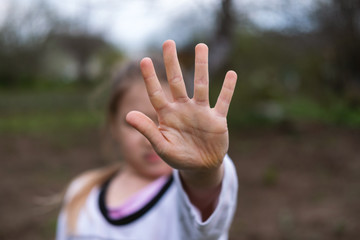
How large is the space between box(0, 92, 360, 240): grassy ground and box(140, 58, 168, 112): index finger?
1.73m

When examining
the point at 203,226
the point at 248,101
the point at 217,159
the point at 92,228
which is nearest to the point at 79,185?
the point at 92,228

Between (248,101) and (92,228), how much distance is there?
4.92 m

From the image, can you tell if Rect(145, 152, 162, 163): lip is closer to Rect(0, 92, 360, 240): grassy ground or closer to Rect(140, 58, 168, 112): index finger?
Rect(140, 58, 168, 112): index finger

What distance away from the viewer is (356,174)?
3404 millimetres

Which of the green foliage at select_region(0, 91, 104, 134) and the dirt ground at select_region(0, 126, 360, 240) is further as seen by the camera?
the green foliage at select_region(0, 91, 104, 134)

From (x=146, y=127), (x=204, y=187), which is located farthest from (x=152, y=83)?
(x=204, y=187)

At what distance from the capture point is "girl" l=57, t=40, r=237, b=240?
79cm

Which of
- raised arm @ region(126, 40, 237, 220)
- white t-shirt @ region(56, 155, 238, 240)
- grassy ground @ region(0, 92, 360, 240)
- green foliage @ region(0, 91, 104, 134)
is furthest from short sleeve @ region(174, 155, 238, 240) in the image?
green foliage @ region(0, 91, 104, 134)

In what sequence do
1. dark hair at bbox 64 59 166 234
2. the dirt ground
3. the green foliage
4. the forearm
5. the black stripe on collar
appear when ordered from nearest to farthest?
the forearm, the black stripe on collar, dark hair at bbox 64 59 166 234, the dirt ground, the green foliage

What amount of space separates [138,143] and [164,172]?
0.16m

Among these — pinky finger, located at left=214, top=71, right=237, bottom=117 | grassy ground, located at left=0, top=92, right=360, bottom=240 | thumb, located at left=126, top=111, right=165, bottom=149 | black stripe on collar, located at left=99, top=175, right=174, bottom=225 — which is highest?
pinky finger, located at left=214, top=71, right=237, bottom=117

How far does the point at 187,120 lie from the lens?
0.80 meters

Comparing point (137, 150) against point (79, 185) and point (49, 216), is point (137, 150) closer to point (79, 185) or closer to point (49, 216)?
point (79, 185)

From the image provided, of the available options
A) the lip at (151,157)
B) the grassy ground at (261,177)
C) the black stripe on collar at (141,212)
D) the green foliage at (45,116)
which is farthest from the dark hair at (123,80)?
the green foliage at (45,116)
